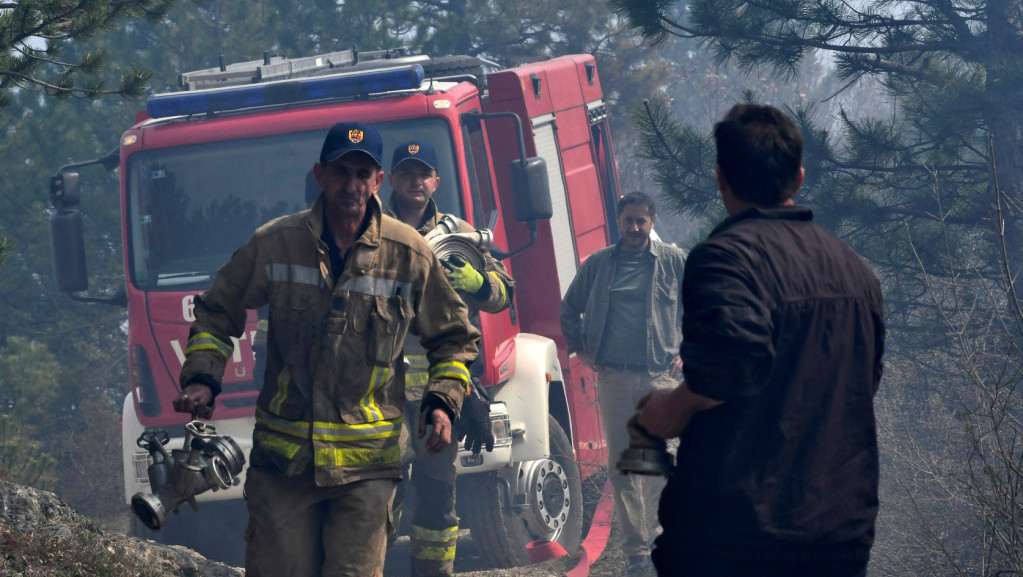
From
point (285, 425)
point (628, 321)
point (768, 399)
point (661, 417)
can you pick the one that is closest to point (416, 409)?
point (285, 425)

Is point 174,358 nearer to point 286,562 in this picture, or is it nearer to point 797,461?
point 286,562

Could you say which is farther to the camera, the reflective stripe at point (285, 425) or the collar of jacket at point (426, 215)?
the collar of jacket at point (426, 215)

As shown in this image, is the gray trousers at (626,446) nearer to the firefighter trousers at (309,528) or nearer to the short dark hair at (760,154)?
the firefighter trousers at (309,528)

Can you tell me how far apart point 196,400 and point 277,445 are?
0.28 metres

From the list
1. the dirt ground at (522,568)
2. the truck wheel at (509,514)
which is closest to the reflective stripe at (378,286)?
the dirt ground at (522,568)

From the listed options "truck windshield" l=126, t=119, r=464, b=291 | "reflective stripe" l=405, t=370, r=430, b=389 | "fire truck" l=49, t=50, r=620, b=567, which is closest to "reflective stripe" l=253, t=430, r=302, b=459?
"reflective stripe" l=405, t=370, r=430, b=389

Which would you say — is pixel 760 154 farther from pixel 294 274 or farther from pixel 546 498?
pixel 546 498

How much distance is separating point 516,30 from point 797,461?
59.8 feet

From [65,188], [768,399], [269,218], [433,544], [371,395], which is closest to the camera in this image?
[768,399]

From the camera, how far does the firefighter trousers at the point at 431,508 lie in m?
5.77

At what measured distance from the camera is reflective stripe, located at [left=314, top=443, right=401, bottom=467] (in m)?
3.82

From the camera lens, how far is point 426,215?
633 cm

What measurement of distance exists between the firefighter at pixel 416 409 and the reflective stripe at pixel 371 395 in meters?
1.71

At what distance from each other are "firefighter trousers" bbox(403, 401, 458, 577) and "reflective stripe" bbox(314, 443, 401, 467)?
1688 mm
